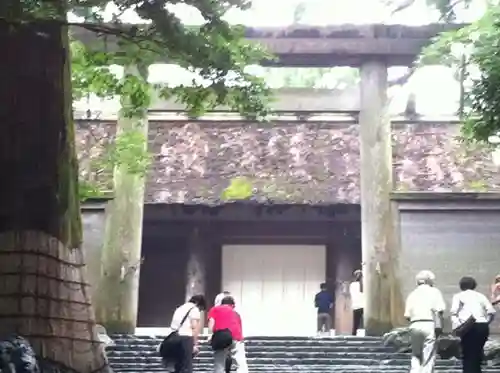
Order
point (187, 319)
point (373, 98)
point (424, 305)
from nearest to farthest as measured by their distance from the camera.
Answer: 1. point (187, 319)
2. point (424, 305)
3. point (373, 98)

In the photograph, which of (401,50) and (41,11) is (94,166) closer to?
(401,50)

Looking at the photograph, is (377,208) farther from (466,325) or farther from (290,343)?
(466,325)

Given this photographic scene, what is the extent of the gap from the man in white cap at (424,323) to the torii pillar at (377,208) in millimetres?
5023

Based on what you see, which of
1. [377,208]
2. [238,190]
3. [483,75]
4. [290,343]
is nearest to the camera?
[483,75]

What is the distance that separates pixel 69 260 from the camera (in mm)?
8141

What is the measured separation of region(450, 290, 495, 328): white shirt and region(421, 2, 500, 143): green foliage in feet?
5.97

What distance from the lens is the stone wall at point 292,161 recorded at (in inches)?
624

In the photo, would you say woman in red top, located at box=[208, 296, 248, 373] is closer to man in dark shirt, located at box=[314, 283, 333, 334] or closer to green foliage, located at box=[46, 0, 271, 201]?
green foliage, located at box=[46, 0, 271, 201]

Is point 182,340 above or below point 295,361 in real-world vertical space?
above

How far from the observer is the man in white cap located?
29.2 feet

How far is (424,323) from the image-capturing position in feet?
29.3

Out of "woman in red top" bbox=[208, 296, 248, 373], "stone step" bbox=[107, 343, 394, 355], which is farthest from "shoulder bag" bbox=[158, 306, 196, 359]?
"stone step" bbox=[107, 343, 394, 355]

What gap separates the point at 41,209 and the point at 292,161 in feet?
31.9

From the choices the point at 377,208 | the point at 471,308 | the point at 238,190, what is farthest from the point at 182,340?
the point at 238,190
